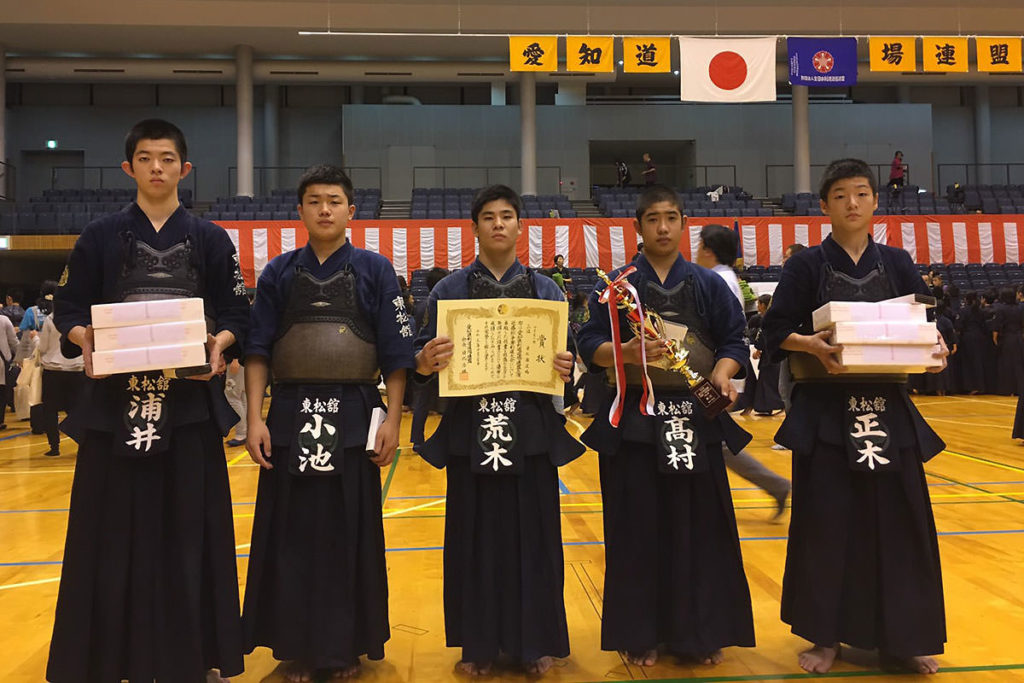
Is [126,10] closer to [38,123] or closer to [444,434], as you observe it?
[38,123]

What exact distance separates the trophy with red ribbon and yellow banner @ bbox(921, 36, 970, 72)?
515 inches

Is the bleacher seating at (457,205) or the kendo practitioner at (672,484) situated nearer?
the kendo practitioner at (672,484)

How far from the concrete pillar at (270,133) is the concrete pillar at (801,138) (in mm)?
14140

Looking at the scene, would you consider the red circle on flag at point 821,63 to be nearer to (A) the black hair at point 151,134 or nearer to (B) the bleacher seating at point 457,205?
(B) the bleacher seating at point 457,205

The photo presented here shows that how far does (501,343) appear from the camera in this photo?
2436 mm

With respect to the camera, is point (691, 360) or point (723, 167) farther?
point (723, 167)

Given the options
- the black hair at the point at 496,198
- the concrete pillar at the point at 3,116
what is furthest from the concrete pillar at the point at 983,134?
the concrete pillar at the point at 3,116

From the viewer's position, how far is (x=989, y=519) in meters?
4.28

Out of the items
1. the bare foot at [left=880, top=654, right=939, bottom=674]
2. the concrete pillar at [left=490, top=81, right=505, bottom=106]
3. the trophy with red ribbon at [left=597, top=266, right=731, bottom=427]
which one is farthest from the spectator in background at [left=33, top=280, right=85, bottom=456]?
the concrete pillar at [left=490, top=81, right=505, bottom=106]

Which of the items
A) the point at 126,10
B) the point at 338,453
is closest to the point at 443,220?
the point at 126,10

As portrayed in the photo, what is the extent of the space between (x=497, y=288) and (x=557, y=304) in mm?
231

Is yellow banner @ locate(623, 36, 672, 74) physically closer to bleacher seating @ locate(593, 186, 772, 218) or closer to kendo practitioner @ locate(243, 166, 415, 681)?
bleacher seating @ locate(593, 186, 772, 218)

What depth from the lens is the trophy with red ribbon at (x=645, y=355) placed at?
2350 mm

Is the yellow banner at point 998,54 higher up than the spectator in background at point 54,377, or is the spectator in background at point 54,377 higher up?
the yellow banner at point 998,54
